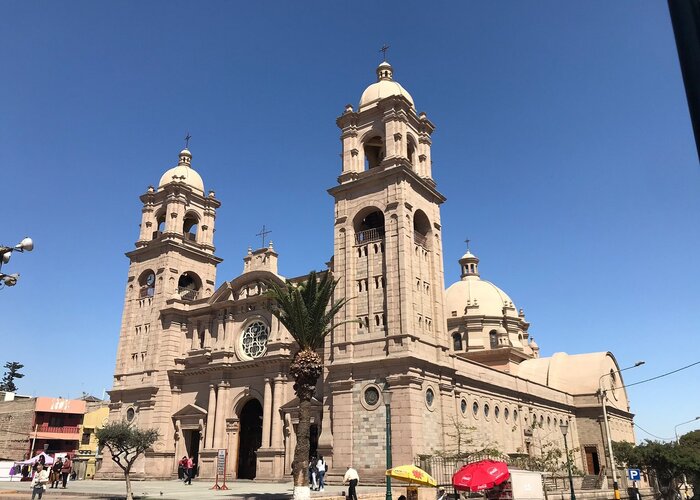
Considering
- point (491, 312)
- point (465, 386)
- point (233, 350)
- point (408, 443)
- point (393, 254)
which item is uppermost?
point (491, 312)

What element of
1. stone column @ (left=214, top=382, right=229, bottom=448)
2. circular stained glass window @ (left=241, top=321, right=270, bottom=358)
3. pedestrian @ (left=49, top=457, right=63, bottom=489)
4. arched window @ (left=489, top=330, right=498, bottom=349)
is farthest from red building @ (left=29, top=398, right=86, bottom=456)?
arched window @ (left=489, top=330, right=498, bottom=349)

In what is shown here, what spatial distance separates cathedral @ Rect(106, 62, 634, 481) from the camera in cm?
3189

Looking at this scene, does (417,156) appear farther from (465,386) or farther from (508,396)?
(508,396)

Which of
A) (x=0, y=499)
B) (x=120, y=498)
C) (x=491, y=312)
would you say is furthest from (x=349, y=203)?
(x=491, y=312)

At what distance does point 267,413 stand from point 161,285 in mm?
15658

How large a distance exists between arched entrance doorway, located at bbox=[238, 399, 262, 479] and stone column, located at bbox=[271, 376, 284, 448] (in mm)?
3090

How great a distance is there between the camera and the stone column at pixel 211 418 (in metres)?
39.2

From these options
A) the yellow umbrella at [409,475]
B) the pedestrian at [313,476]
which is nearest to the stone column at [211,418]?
the pedestrian at [313,476]

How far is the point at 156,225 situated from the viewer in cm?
4966

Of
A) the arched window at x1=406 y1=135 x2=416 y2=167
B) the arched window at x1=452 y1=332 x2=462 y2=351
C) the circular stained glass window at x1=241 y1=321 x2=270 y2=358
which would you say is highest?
the arched window at x1=406 y1=135 x2=416 y2=167

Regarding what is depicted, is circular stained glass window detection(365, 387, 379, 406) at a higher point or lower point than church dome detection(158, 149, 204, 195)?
lower

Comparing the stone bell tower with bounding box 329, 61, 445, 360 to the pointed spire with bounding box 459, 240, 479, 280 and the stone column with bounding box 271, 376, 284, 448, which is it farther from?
the pointed spire with bounding box 459, 240, 479, 280

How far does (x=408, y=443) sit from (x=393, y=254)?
10.7m

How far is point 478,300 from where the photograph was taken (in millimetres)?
62969
